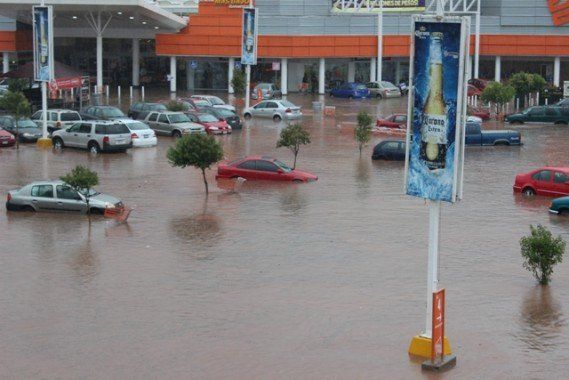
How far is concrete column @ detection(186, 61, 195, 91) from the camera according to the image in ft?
250

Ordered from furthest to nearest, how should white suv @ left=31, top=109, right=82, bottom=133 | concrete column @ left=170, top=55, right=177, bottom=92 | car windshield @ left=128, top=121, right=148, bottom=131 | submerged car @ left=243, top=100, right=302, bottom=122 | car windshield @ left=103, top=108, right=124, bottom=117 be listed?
concrete column @ left=170, top=55, right=177, bottom=92 → submerged car @ left=243, top=100, right=302, bottom=122 → car windshield @ left=103, top=108, right=124, bottom=117 → white suv @ left=31, top=109, right=82, bottom=133 → car windshield @ left=128, top=121, right=148, bottom=131

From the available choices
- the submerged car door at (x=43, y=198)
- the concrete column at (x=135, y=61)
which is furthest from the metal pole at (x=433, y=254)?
the concrete column at (x=135, y=61)

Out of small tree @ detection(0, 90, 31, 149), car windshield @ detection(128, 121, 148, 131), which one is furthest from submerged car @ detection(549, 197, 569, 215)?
small tree @ detection(0, 90, 31, 149)

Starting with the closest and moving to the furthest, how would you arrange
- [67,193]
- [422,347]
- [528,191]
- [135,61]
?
[422,347] < [67,193] < [528,191] < [135,61]

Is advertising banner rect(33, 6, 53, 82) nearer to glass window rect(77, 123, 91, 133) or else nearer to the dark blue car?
glass window rect(77, 123, 91, 133)

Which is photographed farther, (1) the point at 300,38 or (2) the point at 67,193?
(1) the point at 300,38

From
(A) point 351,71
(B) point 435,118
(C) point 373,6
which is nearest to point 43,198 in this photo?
(B) point 435,118

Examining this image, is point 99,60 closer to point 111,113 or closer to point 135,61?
point 135,61

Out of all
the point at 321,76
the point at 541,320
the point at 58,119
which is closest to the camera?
the point at 541,320

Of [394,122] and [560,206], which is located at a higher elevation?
[394,122]

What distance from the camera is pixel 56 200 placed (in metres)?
30.9

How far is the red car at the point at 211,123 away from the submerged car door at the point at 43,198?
1950cm

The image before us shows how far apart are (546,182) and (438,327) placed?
17.3 meters

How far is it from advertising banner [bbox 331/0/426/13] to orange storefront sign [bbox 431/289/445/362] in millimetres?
57692
